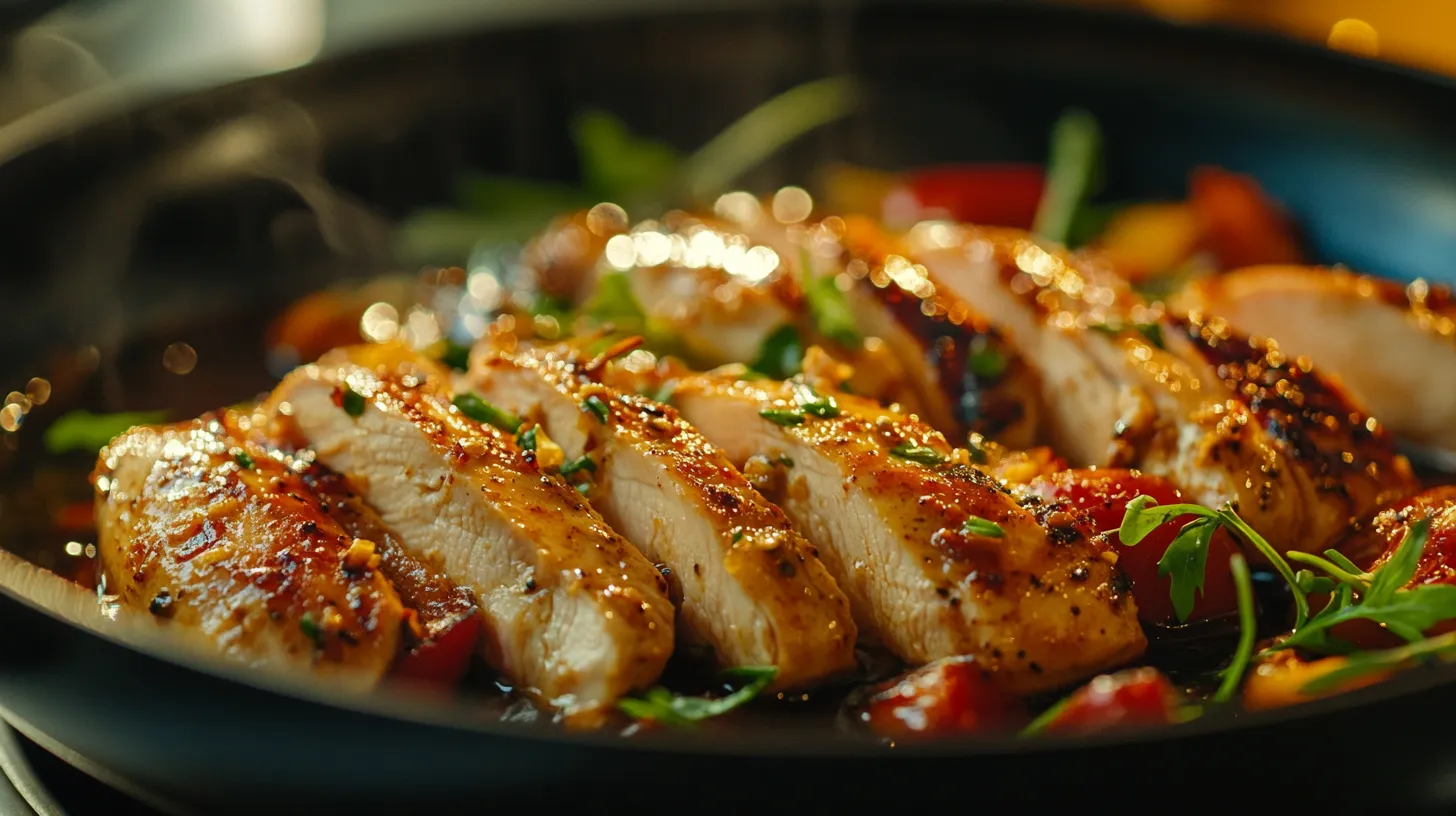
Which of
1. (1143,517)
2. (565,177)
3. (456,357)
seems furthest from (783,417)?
(565,177)

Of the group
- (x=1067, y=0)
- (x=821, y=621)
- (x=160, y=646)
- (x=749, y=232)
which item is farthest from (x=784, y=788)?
(x=1067, y=0)

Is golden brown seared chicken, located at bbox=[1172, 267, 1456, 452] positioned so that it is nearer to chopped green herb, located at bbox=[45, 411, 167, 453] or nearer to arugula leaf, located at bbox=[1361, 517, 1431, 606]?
arugula leaf, located at bbox=[1361, 517, 1431, 606]

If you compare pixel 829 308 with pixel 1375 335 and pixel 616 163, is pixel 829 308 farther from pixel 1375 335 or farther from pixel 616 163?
pixel 616 163

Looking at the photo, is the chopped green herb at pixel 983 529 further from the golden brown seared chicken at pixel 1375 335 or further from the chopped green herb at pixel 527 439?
the golden brown seared chicken at pixel 1375 335

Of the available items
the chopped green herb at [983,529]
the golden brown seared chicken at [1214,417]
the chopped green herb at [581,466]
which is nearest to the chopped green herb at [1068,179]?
the golden brown seared chicken at [1214,417]

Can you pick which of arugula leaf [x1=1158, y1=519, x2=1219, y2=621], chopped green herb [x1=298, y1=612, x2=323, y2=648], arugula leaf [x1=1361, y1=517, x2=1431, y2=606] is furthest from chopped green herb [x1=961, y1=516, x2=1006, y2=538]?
chopped green herb [x1=298, y1=612, x2=323, y2=648]

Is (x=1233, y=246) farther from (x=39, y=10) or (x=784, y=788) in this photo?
(x=39, y=10)
